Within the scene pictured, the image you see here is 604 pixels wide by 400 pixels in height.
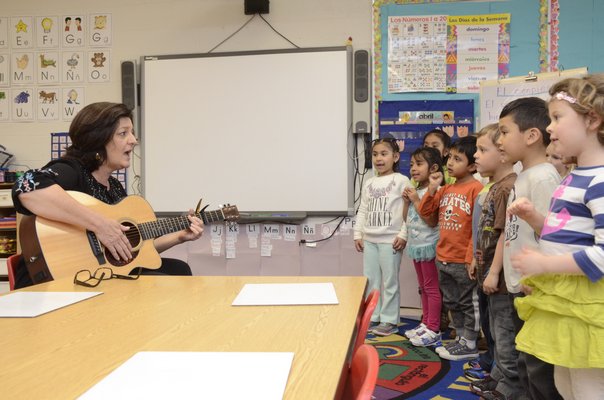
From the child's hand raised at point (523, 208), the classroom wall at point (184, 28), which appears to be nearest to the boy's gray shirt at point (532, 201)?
the child's hand raised at point (523, 208)

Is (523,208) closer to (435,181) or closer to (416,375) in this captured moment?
(416,375)

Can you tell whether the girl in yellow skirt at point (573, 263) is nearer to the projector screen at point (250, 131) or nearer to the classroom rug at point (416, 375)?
the classroom rug at point (416, 375)

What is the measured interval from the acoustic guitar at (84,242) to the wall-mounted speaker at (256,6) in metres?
2.18

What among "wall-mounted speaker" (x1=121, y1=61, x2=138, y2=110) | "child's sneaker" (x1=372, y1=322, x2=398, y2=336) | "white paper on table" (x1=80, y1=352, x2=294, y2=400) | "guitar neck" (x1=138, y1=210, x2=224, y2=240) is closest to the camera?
"white paper on table" (x1=80, y1=352, x2=294, y2=400)

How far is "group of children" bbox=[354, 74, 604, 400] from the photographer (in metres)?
1.23

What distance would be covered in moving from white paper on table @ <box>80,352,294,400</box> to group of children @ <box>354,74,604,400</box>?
0.89 metres

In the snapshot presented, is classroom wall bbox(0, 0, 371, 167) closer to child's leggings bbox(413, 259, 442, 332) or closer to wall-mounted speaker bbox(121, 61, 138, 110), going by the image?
wall-mounted speaker bbox(121, 61, 138, 110)

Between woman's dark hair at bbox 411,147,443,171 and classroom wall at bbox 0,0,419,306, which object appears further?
classroom wall at bbox 0,0,419,306

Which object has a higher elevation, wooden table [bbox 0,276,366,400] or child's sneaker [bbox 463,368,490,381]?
wooden table [bbox 0,276,366,400]

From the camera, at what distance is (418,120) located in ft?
12.0

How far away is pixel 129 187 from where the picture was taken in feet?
13.3

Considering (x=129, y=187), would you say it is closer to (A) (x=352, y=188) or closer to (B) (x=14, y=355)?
(A) (x=352, y=188)

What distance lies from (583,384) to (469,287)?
1.29 meters

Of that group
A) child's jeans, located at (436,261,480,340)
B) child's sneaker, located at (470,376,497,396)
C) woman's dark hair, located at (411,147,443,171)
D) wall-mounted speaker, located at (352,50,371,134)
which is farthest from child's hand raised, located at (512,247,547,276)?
wall-mounted speaker, located at (352,50,371,134)
